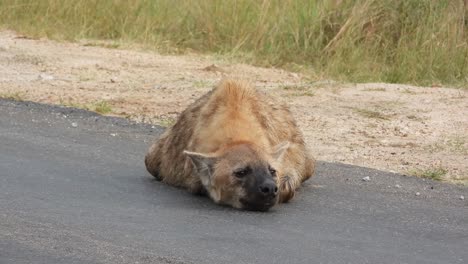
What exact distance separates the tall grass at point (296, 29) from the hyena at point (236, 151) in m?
4.55

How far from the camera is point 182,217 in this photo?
6562mm

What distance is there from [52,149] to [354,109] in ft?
10.9

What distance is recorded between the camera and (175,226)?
20.7ft

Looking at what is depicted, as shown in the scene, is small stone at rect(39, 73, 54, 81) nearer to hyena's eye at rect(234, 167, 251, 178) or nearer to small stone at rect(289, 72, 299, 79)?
small stone at rect(289, 72, 299, 79)

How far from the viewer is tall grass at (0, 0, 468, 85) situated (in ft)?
40.5

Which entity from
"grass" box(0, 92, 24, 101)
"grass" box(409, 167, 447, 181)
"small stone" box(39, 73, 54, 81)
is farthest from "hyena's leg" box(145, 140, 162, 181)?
"small stone" box(39, 73, 54, 81)

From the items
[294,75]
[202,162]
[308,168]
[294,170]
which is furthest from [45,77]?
[202,162]

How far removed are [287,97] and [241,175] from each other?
14.5 feet

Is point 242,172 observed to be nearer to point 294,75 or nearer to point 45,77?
point 45,77

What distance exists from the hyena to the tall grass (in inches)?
179

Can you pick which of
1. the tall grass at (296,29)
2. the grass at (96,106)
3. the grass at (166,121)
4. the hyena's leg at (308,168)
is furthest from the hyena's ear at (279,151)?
the tall grass at (296,29)

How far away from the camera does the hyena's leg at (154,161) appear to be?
778 centimetres

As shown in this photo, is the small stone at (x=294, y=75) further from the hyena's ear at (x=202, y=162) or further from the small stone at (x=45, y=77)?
the hyena's ear at (x=202, y=162)

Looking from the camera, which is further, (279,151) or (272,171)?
(279,151)
